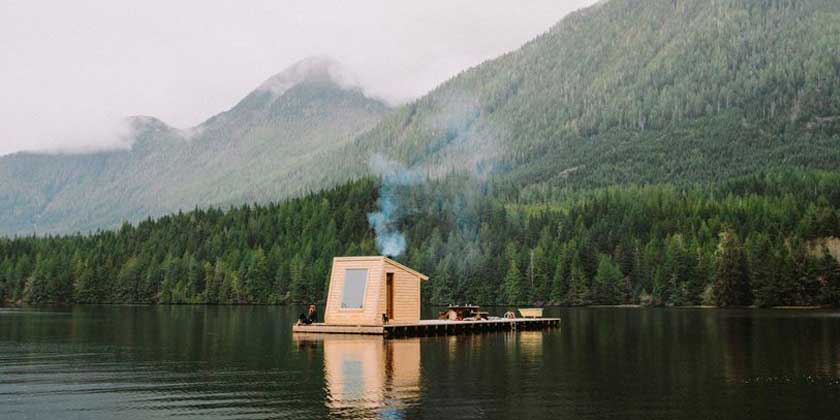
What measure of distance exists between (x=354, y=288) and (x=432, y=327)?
24.7ft

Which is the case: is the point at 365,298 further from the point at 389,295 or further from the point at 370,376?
the point at 370,376

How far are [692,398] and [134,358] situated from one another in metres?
32.6

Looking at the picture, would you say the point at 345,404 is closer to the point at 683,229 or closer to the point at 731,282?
the point at 731,282

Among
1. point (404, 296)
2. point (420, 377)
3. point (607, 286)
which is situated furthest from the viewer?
point (607, 286)

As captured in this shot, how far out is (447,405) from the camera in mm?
33594

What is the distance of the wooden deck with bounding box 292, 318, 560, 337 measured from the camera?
73188mm

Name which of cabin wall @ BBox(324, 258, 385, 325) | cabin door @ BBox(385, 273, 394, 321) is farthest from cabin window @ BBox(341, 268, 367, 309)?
cabin door @ BBox(385, 273, 394, 321)

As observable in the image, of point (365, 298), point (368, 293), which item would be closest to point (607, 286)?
point (365, 298)

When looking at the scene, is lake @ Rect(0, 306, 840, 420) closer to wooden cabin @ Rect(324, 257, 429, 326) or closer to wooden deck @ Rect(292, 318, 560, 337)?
wooden deck @ Rect(292, 318, 560, 337)

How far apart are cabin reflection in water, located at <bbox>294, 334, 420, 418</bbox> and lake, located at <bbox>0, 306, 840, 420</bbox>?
86 millimetres

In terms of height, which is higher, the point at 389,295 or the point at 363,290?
the point at 363,290

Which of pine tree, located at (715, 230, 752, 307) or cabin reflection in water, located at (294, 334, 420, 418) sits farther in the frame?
pine tree, located at (715, 230, 752, 307)

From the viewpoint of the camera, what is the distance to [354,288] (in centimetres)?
7662

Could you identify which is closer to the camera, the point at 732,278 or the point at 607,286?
the point at 732,278
